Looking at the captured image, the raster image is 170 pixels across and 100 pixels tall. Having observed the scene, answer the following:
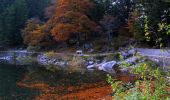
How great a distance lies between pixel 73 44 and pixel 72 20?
471 centimetres

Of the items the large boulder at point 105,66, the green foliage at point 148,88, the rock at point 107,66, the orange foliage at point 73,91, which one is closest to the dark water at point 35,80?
the orange foliage at point 73,91

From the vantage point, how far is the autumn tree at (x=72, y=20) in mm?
45688

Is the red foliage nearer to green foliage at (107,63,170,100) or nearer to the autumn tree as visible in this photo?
the autumn tree

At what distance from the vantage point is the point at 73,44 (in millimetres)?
49844

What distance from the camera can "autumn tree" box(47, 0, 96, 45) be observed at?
150ft

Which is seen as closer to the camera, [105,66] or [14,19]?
[105,66]

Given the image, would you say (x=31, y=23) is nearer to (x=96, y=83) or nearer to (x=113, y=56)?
(x=113, y=56)

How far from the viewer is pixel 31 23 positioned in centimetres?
5206

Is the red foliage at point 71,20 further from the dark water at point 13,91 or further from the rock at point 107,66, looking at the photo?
the dark water at point 13,91

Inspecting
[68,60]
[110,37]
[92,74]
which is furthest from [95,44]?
[92,74]

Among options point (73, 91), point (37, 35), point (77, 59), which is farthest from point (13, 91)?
point (37, 35)

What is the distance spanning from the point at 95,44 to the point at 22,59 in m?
10.9

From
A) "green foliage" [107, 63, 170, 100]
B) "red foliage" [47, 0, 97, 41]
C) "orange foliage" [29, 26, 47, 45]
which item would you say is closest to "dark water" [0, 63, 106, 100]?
"red foliage" [47, 0, 97, 41]

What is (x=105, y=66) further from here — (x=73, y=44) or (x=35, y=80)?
(x=73, y=44)
